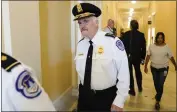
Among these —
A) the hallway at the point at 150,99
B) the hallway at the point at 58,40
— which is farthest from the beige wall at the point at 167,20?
the hallway at the point at 150,99

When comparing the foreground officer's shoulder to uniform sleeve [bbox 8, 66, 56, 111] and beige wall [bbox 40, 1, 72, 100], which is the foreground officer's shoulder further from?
beige wall [bbox 40, 1, 72, 100]

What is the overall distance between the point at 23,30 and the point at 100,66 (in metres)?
0.48

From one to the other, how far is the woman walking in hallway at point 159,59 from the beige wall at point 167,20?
0.07 meters

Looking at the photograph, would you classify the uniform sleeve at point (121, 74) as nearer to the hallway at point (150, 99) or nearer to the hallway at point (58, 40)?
the hallway at point (58, 40)

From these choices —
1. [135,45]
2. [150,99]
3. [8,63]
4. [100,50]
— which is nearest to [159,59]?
[135,45]

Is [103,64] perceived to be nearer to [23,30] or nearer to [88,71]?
[88,71]

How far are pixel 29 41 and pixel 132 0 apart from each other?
19.9 feet

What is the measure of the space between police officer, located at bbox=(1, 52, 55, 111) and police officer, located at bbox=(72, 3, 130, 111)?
0.75m

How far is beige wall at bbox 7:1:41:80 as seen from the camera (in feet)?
3.18

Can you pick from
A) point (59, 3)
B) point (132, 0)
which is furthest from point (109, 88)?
point (132, 0)

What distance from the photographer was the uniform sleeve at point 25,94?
0.49m

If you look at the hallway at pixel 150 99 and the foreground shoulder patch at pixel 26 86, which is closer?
the foreground shoulder patch at pixel 26 86

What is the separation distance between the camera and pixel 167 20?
216 centimetres

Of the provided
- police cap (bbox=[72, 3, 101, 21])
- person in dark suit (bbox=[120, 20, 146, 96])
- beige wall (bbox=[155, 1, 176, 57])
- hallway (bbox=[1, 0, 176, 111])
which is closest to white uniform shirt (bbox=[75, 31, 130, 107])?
police cap (bbox=[72, 3, 101, 21])
